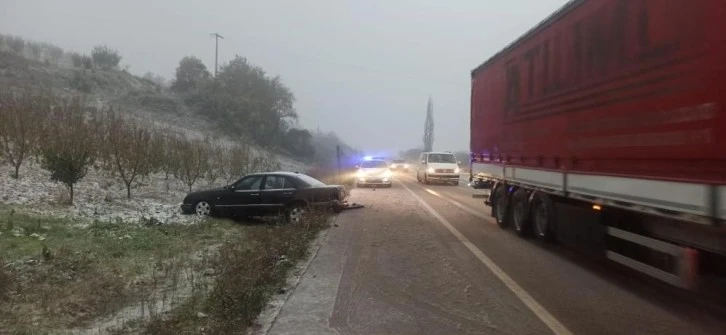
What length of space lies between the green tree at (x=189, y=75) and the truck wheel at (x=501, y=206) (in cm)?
5069

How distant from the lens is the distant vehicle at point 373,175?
30328 millimetres

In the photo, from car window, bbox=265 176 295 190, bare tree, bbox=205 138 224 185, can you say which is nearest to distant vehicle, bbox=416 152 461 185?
bare tree, bbox=205 138 224 185

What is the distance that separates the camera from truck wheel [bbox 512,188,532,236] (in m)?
11.1

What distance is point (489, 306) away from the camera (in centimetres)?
616

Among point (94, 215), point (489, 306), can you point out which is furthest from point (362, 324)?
point (94, 215)

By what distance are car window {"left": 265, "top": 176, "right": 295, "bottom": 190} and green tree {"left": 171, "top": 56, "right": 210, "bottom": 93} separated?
47424 mm

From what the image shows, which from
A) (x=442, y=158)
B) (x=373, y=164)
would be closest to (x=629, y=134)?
(x=373, y=164)

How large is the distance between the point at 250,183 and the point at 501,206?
21.3ft

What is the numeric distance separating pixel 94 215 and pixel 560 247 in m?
10.3

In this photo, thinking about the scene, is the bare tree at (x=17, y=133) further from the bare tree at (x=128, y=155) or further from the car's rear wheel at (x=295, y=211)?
the car's rear wheel at (x=295, y=211)

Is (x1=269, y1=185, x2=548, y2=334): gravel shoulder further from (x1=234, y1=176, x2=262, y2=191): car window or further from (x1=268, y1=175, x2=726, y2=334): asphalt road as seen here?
(x1=234, y1=176, x2=262, y2=191): car window

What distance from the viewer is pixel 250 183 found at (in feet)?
49.0

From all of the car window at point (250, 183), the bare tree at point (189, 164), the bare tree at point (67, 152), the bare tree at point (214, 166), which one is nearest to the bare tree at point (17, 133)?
the bare tree at point (67, 152)

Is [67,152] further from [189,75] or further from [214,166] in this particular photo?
[189,75]
